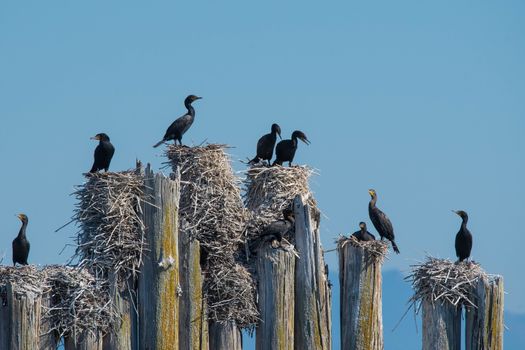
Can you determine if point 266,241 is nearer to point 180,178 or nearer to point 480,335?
point 180,178

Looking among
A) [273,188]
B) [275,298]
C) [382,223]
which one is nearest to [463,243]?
[382,223]

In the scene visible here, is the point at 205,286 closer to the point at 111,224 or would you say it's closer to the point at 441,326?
the point at 111,224

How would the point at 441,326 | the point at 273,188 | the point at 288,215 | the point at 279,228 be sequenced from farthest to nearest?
the point at 273,188
the point at 288,215
the point at 279,228
the point at 441,326

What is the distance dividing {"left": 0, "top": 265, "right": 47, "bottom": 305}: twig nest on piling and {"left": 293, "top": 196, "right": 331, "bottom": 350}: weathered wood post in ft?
9.96

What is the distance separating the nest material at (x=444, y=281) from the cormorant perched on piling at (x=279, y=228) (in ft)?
5.19

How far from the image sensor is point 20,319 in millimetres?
13023

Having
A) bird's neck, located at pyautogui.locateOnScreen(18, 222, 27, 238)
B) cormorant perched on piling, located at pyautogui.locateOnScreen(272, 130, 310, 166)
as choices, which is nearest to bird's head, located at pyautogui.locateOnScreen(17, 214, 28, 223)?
bird's neck, located at pyautogui.locateOnScreen(18, 222, 27, 238)

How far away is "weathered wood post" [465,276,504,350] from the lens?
14.1m

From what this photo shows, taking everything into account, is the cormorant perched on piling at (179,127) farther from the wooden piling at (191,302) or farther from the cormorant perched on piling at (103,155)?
the wooden piling at (191,302)

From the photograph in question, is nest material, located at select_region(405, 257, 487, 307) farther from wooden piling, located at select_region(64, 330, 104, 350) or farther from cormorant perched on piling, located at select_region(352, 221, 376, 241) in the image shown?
wooden piling, located at select_region(64, 330, 104, 350)

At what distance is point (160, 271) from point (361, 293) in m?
2.37

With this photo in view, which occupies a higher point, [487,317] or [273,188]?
[273,188]

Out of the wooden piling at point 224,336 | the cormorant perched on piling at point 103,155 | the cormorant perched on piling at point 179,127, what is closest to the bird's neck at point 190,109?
the cormorant perched on piling at point 179,127

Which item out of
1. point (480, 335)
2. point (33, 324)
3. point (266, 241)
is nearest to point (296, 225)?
point (266, 241)
